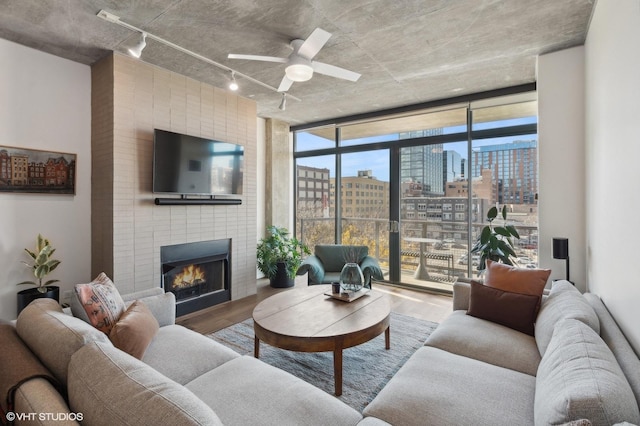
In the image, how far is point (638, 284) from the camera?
4.91 ft

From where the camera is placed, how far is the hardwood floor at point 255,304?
351 centimetres

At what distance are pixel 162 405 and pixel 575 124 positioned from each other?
3.91 m

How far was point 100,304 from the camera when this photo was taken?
186 centimetres

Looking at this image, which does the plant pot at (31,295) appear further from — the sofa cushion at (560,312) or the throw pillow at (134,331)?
the sofa cushion at (560,312)

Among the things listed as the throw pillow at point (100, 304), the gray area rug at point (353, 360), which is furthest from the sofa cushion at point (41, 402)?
the gray area rug at point (353, 360)

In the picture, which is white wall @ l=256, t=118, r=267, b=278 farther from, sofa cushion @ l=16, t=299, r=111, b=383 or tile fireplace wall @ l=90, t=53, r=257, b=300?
sofa cushion @ l=16, t=299, r=111, b=383

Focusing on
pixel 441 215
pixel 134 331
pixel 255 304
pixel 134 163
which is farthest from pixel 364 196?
pixel 134 331

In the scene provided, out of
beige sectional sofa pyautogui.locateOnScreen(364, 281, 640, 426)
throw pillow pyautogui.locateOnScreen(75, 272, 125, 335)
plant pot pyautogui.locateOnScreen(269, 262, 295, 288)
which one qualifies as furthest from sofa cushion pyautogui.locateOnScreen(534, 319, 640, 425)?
plant pot pyautogui.locateOnScreen(269, 262, 295, 288)

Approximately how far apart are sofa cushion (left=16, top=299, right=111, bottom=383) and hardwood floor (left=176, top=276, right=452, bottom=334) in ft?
6.34

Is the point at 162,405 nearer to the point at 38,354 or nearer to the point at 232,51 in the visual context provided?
the point at 38,354

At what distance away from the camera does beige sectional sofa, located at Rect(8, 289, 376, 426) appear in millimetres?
869

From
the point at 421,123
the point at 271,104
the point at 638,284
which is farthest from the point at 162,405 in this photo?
the point at 421,123

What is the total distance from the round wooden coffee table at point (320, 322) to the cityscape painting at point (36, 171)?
2.52 metres

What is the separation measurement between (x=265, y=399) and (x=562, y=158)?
347 cm
